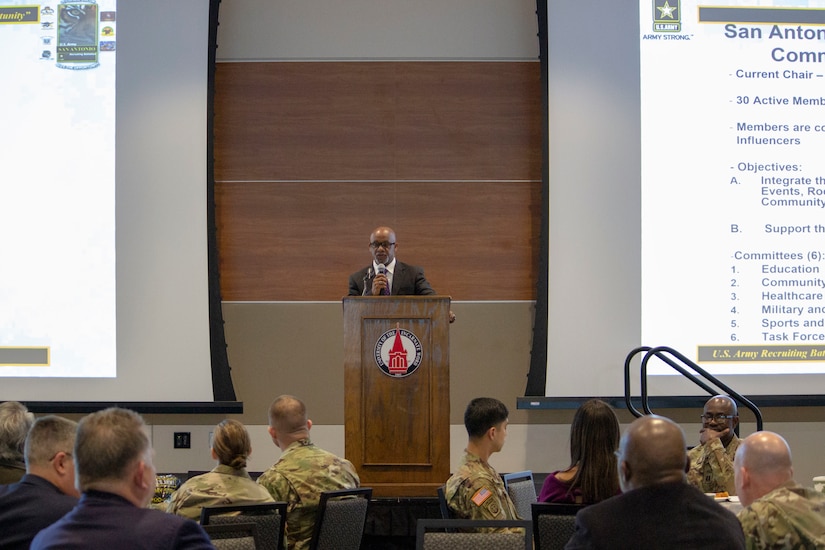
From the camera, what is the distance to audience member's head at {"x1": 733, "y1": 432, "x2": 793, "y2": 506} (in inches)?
98.7

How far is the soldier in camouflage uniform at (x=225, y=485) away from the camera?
10.4 ft

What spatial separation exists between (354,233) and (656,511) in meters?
4.28

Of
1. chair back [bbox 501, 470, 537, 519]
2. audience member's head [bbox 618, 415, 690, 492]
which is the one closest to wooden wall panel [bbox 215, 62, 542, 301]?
chair back [bbox 501, 470, 537, 519]

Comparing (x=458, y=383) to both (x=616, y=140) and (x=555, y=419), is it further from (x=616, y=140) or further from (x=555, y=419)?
(x=616, y=140)

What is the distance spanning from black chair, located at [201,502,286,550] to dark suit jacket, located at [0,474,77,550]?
0.65 metres

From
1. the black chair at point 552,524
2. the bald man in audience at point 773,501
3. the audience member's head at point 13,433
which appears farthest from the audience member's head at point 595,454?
the audience member's head at point 13,433

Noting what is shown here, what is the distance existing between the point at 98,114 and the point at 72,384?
1806 mm

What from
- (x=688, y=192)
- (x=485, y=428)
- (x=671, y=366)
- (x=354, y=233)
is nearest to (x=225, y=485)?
(x=485, y=428)

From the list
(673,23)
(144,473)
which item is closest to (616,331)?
(673,23)

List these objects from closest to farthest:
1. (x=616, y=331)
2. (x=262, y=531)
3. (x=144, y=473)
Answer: (x=144, y=473) < (x=262, y=531) < (x=616, y=331)

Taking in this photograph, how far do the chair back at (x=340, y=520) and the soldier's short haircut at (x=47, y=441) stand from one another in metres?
1.04

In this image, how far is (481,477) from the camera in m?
3.24

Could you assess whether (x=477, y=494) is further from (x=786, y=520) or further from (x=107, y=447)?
(x=107, y=447)

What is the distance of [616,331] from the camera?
5902mm
